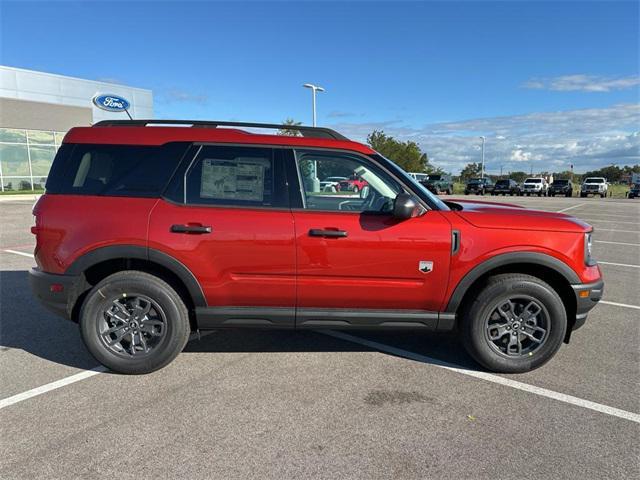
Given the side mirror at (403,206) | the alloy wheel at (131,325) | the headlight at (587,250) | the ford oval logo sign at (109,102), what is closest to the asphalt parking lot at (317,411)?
the alloy wheel at (131,325)

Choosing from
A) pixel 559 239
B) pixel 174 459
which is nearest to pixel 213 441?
pixel 174 459

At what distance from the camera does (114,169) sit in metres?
3.66

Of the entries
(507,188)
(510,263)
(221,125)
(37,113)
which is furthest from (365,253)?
(507,188)

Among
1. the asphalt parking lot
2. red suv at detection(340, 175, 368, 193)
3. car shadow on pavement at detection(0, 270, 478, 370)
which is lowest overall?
the asphalt parking lot

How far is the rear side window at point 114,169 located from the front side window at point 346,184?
1043 mm

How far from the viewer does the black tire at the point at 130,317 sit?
3.56 m

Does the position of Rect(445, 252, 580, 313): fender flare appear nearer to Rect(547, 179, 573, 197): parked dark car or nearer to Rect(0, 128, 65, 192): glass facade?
Rect(0, 128, 65, 192): glass facade

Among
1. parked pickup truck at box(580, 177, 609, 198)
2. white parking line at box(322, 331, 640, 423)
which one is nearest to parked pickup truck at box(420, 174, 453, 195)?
parked pickup truck at box(580, 177, 609, 198)

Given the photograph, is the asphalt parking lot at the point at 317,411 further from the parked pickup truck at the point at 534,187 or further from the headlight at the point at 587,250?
the parked pickup truck at the point at 534,187

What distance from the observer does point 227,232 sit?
3498mm

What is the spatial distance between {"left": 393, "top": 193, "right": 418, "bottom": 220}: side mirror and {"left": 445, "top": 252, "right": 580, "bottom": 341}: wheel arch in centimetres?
71

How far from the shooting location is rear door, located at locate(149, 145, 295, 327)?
3506 mm

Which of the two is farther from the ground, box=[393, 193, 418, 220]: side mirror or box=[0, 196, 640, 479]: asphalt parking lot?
box=[393, 193, 418, 220]: side mirror

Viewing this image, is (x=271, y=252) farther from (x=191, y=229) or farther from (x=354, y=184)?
(x=354, y=184)
